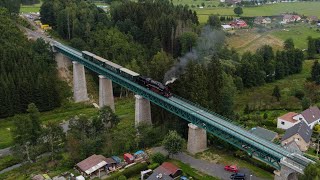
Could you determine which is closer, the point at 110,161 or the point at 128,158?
the point at 110,161

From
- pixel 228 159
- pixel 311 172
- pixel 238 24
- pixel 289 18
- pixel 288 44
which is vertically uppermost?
pixel 289 18

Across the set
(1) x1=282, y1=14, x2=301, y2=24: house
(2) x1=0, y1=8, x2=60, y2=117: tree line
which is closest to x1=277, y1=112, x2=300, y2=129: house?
(2) x1=0, y1=8, x2=60, y2=117: tree line

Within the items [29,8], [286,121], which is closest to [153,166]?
[286,121]

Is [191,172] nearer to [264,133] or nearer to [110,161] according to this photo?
[110,161]

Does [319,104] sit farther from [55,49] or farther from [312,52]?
[55,49]

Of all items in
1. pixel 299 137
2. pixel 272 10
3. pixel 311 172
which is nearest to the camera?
pixel 311 172
